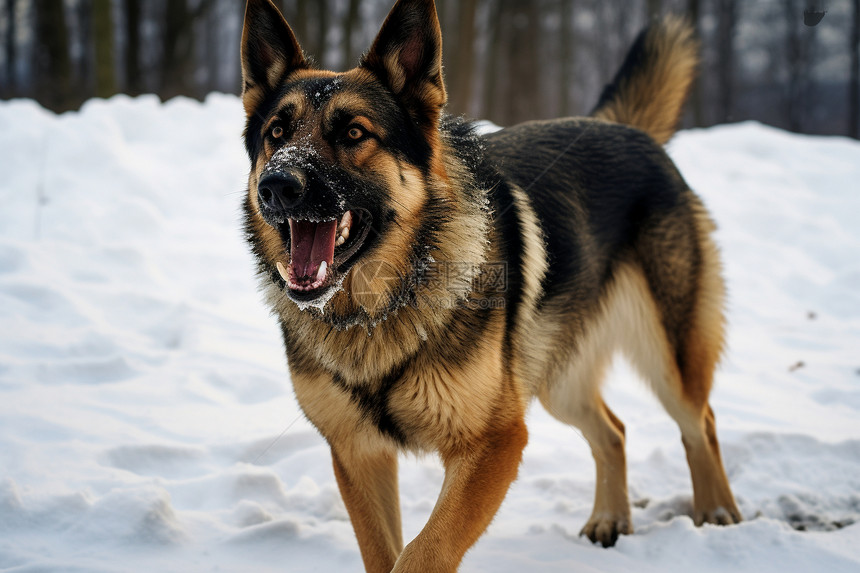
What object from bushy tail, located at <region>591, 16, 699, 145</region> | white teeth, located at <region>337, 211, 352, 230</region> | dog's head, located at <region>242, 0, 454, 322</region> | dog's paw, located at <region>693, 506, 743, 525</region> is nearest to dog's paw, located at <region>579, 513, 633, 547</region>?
dog's paw, located at <region>693, 506, 743, 525</region>

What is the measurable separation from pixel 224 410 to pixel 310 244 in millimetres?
2176

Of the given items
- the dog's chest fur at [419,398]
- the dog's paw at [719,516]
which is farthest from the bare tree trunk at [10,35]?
the dog's paw at [719,516]

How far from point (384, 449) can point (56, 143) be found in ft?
22.4

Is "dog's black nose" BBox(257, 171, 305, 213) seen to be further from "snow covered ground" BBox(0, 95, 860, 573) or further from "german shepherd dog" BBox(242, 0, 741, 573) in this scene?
"snow covered ground" BBox(0, 95, 860, 573)

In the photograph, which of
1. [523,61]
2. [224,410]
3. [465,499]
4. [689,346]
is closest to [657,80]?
[689,346]

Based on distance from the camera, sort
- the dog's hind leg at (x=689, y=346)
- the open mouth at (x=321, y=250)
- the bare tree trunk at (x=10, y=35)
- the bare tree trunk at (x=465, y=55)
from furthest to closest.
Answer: the bare tree trunk at (x=10, y=35) < the bare tree trunk at (x=465, y=55) < the dog's hind leg at (x=689, y=346) < the open mouth at (x=321, y=250)

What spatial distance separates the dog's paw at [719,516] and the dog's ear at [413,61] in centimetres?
227

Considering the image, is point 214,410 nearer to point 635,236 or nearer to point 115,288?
point 115,288

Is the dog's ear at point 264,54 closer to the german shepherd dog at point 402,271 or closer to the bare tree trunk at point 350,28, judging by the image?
the german shepherd dog at point 402,271

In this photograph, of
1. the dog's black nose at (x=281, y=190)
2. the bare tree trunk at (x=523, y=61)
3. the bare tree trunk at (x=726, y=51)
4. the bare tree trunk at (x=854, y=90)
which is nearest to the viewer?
the dog's black nose at (x=281, y=190)

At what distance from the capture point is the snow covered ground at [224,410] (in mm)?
2686

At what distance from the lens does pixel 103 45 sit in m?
10.5

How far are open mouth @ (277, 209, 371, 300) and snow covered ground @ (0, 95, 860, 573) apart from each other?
3.33 ft

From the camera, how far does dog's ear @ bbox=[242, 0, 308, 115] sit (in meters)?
2.61
